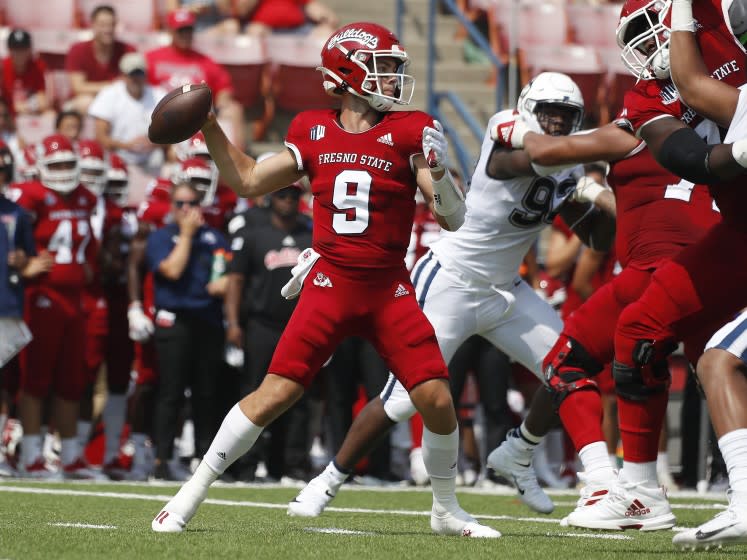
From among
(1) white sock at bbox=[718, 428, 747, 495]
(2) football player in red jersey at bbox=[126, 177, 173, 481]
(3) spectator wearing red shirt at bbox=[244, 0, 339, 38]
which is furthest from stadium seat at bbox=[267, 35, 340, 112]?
(1) white sock at bbox=[718, 428, 747, 495]

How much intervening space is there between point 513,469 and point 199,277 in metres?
3.36

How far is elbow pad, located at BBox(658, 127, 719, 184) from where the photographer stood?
14.3 ft

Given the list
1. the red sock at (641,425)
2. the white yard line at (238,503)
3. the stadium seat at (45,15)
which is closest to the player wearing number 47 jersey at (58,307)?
the white yard line at (238,503)

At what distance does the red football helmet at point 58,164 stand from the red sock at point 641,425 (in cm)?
489

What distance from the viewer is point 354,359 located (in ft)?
29.6

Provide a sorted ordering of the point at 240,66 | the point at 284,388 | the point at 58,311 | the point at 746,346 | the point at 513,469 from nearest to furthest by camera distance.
Answer: 1. the point at 746,346
2. the point at 284,388
3. the point at 513,469
4. the point at 58,311
5. the point at 240,66

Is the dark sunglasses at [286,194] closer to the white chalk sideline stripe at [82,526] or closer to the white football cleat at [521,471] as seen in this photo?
the white football cleat at [521,471]

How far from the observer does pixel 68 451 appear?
8.84m

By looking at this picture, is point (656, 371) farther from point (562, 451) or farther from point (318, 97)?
point (318, 97)

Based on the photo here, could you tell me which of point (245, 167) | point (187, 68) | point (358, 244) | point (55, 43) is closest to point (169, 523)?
point (358, 244)

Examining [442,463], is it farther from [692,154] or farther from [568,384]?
[692,154]

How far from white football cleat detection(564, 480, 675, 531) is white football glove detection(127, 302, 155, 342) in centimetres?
430

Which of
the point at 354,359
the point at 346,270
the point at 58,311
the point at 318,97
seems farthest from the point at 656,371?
the point at 318,97

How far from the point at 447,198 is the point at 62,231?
187 inches
